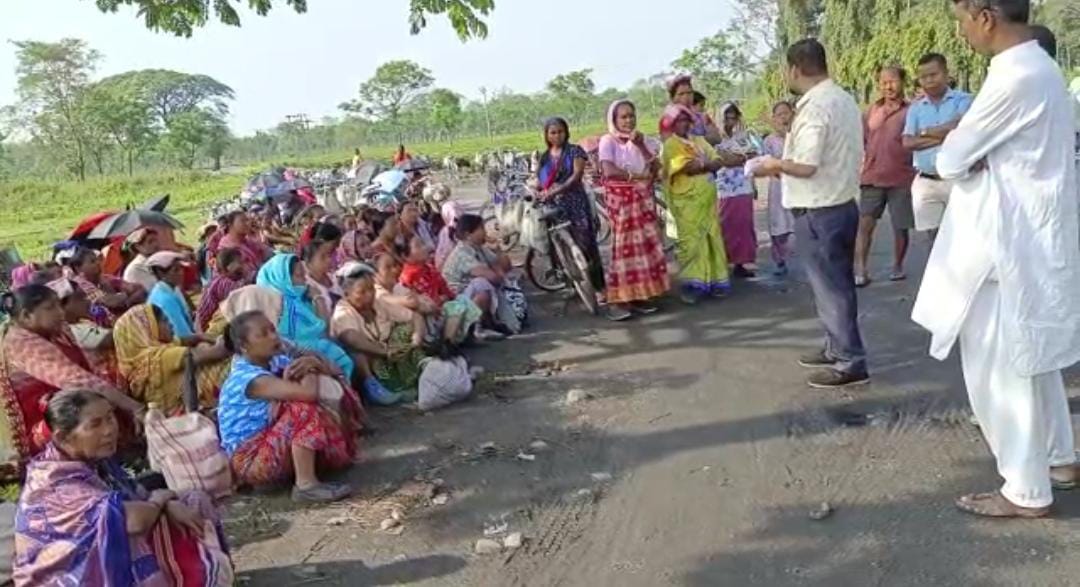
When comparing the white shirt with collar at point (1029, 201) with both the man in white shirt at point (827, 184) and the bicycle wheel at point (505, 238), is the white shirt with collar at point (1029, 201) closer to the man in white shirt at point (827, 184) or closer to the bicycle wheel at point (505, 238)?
the man in white shirt at point (827, 184)

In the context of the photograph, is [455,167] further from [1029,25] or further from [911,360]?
[1029,25]

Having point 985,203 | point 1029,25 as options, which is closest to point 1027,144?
point 985,203

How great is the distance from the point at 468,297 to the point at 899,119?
361 cm

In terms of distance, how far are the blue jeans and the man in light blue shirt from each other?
1866 mm

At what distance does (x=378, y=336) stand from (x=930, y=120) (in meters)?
4.19

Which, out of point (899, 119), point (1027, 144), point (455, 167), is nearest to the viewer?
point (1027, 144)

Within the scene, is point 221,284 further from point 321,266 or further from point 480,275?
point 480,275

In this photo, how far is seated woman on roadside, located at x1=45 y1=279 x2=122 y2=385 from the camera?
5.13m

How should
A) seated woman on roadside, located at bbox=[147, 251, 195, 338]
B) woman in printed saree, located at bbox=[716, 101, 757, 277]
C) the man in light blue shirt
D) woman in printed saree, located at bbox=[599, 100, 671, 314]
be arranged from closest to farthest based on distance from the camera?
seated woman on roadside, located at bbox=[147, 251, 195, 338], the man in light blue shirt, woman in printed saree, located at bbox=[599, 100, 671, 314], woman in printed saree, located at bbox=[716, 101, 757, 277]

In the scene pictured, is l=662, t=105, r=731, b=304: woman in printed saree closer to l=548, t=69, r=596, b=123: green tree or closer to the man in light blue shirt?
the man in light blue shirt

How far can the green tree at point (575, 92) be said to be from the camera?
199 ft

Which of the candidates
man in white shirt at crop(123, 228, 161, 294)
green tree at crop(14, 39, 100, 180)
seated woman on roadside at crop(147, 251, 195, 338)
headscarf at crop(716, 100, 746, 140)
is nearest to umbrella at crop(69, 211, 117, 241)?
man in white shirt at crop(123, 228, 161, 294)

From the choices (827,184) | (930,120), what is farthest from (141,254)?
(930,120)

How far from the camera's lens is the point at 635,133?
287 inches
